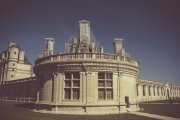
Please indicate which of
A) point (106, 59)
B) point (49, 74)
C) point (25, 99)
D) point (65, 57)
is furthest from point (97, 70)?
point (25, 99)

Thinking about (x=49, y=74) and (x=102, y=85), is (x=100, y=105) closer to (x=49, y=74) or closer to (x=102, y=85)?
(x=102, y=85)

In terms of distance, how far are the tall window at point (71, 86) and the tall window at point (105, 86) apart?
105 inches

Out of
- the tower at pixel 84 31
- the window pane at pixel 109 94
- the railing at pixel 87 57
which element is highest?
the tower at pixel 84 31

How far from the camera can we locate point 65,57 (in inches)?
699

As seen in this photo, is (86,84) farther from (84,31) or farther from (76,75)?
(84,31)

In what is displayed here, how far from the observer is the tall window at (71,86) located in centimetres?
1684

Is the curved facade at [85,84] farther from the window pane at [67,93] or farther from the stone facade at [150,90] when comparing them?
the stone facade at [150,90]

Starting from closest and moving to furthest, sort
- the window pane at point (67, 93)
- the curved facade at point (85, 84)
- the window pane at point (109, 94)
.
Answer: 1. the curved facade at point (85, 84)
2. the window pane at point (67, 93)
3. the window pane at point (109, 94)

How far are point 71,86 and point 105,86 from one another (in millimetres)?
4067

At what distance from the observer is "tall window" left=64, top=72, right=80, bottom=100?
16.8 m

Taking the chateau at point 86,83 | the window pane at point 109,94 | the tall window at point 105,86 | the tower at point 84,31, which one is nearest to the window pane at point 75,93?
the chateau at point 86,83

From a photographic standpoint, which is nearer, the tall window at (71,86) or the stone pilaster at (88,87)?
the stone pilaster at (88,87)

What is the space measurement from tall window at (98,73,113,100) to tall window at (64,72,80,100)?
8.76ft

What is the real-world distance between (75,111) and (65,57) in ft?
21.3
